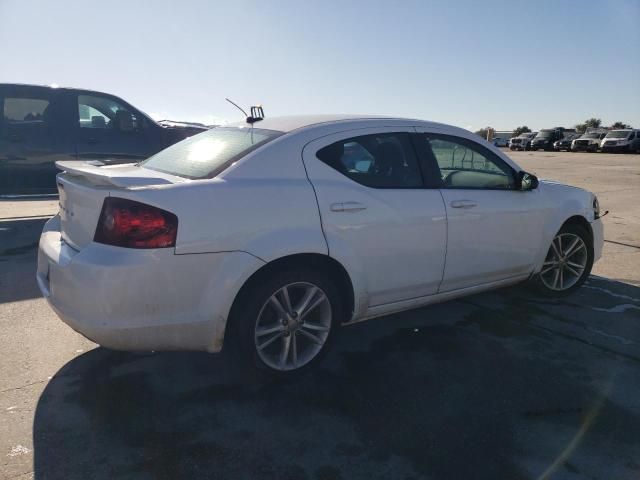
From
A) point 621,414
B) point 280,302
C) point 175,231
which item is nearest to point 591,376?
point 621,414

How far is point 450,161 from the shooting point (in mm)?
3832

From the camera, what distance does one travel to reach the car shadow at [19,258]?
4.52 m

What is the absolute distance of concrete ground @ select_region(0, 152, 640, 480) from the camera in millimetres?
2338

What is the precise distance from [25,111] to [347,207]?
6322mm

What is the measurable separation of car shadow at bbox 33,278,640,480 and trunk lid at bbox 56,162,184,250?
91 cm

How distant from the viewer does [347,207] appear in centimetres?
309

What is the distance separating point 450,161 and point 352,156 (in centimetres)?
98

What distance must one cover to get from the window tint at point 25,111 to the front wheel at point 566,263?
22.9 ft

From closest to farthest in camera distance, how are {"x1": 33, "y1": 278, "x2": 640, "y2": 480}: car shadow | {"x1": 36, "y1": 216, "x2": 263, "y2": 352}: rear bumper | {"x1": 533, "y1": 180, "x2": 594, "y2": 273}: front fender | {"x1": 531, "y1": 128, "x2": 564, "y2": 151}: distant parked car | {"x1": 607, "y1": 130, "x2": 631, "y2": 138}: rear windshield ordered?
{"x1": 33, "y1": 278, "x2": 640, "y2": 480}: car shadow → {"x1": 36, "y1": 216, "x2": 263, "y2": 352}: rear bumper → {"x1": 533, "y1": 180, "x2": 594, "y2": 273}: front fender → {"x1": 607, "y1": 130, "x2": 631, "y2": 138}: rear windshield → {"x1": 531, "y1": 128, "x2": 564, "y2": 151}: distant parked car

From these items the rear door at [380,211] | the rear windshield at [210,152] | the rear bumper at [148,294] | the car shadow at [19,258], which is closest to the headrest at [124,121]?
the car shadow at [19,258]

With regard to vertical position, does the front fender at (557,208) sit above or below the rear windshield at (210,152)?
below

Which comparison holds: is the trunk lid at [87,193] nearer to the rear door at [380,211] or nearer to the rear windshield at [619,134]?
the rear door at [380,211]

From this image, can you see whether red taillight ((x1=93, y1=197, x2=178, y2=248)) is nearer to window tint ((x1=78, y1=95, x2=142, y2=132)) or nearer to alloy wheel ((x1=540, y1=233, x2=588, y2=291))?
alloy wheel ((x1=540, y1=233, x2=588, y2=291))

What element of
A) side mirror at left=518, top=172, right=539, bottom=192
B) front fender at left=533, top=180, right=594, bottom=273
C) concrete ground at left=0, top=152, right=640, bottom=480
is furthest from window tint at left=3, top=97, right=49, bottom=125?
front fender at left=533, top=180, right=594, bottom=273
